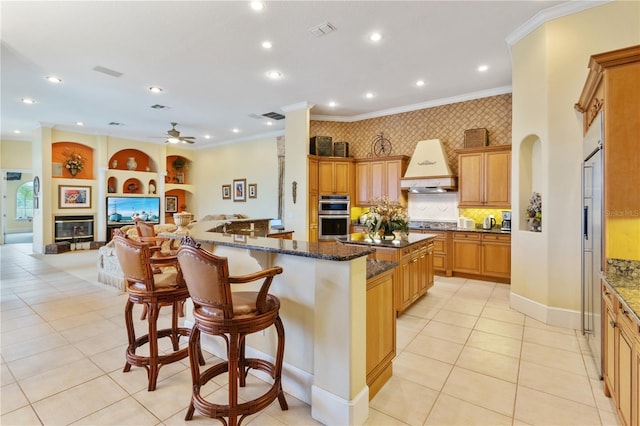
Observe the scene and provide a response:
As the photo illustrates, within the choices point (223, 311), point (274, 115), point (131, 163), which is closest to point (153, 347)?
point (223, 311)

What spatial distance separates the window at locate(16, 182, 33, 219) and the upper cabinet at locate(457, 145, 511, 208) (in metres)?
16.8

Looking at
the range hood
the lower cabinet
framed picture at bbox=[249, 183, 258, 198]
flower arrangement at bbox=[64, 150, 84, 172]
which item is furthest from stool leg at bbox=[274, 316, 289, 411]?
flower arrangement at bbox=[64, 150, 84, 172]

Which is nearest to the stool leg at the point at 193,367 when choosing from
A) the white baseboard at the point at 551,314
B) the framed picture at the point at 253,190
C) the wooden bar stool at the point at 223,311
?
the wooden bar stool at the point at 223,311

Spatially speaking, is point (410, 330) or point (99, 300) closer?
point (410, 330)

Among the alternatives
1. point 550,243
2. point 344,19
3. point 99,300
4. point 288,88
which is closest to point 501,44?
point 344,19

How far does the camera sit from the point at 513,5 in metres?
3.29

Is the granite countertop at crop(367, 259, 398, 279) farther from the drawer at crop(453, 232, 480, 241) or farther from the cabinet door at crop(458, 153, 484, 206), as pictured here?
the cabinet door at crop(458, 153, 484, 206)

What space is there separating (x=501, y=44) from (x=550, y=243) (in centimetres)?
270

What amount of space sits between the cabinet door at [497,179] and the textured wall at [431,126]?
45 centimetres

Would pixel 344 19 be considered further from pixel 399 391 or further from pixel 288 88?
pixel 399 391

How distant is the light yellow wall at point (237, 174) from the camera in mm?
9047

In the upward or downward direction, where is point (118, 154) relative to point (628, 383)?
upward

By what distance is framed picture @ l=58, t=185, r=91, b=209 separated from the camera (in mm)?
8578

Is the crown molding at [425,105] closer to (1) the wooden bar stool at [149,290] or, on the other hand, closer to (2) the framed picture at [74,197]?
(1) the wooden bar stool at [149,290]
